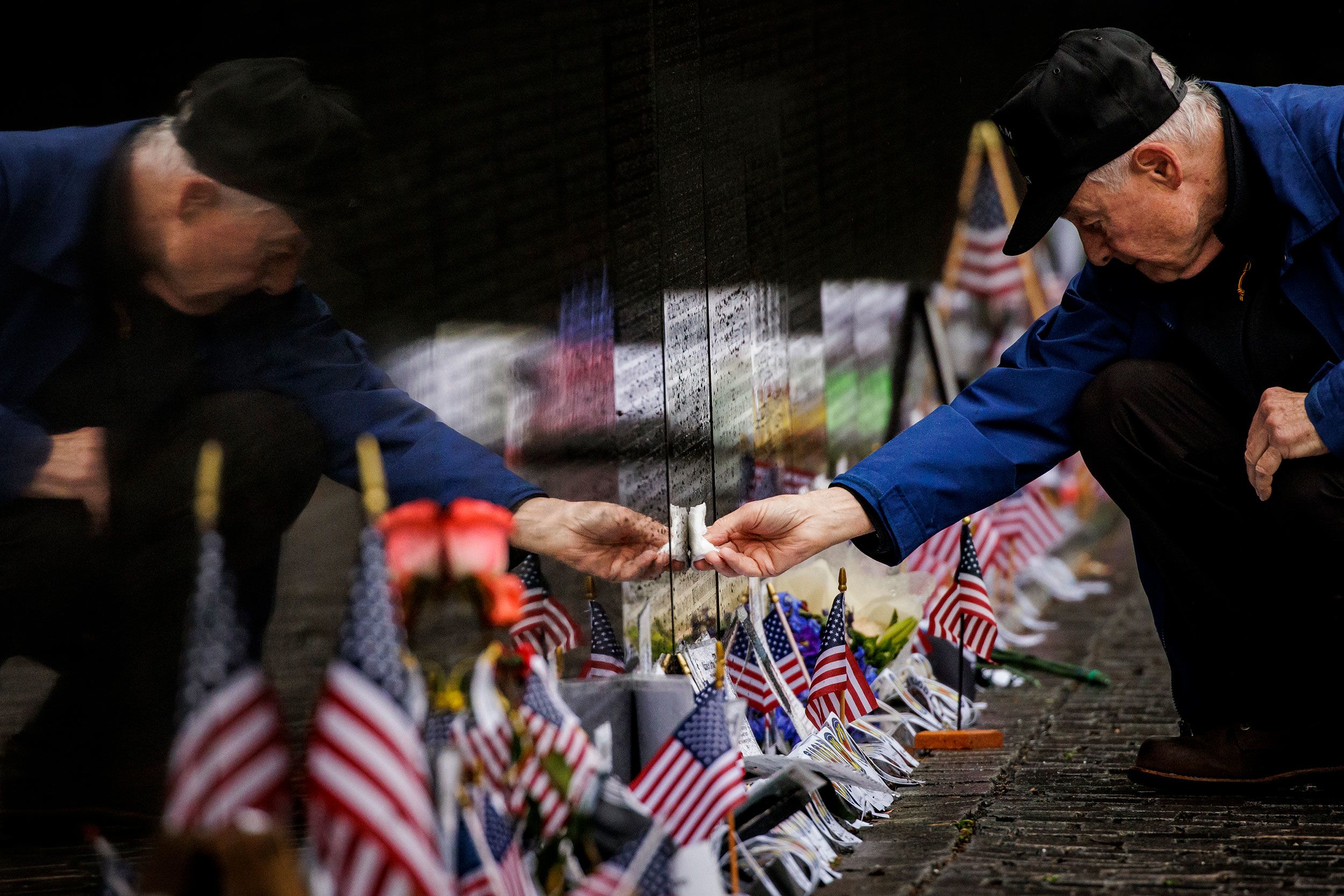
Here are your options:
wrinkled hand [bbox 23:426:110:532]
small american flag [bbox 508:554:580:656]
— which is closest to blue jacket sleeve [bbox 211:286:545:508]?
small american flag [bbox 508:554:580:656]

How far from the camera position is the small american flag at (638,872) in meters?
1.98

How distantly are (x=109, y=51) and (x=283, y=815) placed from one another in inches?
65.4

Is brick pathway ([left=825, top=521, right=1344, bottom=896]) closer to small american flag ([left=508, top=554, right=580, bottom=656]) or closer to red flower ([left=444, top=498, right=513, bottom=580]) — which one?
small american flag ([left=508, top=554, right=580, bottom=656])

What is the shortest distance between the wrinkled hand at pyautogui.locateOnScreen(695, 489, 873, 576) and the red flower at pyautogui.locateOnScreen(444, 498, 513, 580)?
1.15m

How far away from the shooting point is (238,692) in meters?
1.62

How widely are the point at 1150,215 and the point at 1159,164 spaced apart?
11 centimetres

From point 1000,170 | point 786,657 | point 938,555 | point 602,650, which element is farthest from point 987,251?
point 602,650

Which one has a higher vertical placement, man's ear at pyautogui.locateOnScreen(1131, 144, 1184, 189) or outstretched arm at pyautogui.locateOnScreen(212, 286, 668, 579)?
man's ear at pyautogui.locateOnScreen(1131, 144, 1184, 189)

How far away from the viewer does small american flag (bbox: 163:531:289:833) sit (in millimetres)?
1601

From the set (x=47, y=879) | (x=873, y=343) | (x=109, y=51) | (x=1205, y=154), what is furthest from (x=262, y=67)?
(x=873, y=343)

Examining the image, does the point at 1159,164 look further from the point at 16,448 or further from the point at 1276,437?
the point at 16,448

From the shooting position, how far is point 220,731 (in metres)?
1.61

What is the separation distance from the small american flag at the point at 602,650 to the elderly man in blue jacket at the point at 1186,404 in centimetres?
26

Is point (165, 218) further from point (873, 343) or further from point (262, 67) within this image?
point (873, 343)
